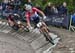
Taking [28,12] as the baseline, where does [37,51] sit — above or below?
below

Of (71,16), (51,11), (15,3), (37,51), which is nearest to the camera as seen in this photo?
(37,51)

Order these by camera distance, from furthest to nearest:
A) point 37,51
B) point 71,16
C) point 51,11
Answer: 1. point 51,11
2. point 71,16
3. point 37,51

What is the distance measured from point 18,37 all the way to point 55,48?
3362 mm

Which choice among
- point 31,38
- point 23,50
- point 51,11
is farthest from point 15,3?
point 23,50

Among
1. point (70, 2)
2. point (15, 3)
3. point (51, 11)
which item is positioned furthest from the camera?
point (70, 2)

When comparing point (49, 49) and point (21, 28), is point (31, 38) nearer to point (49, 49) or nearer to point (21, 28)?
point (21, 28)

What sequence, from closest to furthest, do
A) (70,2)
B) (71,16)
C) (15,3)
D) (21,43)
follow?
(21,43), (71,16), (15,3), (70,2)

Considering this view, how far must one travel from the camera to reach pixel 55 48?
14406mm

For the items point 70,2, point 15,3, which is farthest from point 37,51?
point 70,2

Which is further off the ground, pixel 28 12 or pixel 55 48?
pixel 28 12

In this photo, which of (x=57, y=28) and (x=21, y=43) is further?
(x=57, y=28)

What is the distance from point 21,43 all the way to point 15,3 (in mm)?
7181

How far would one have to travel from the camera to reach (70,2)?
79.8 ft

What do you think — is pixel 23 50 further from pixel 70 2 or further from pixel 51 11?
pixel 70 2
